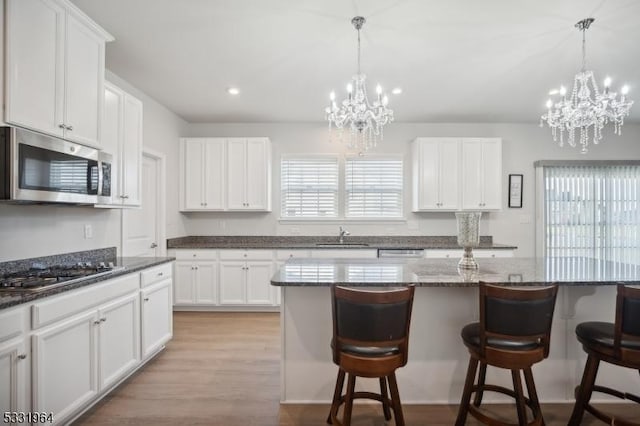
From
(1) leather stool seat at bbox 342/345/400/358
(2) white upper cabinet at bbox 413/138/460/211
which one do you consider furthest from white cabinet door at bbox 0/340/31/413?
(2) white upper cabinet at bbox 413/138/460/211

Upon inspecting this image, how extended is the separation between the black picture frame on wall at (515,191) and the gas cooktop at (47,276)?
5.08 metres

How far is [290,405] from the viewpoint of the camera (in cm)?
213

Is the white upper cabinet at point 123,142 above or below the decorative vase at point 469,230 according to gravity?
above

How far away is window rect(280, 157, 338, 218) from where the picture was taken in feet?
15.8

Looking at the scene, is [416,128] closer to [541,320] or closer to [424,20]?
[424,20]

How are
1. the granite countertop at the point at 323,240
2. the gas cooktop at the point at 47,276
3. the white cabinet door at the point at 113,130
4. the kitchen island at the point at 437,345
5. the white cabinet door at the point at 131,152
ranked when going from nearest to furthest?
the gas cooktop at the point at 47,276 → the kitchen island at the point at 437,345 → the white cabinet door at the point at 113,130 → the white cabinet door at the point at 131,152 → the granite countertop at the point at 323,240

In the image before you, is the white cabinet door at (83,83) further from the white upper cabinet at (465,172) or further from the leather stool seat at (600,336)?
the white upper cabinet at (465,172)

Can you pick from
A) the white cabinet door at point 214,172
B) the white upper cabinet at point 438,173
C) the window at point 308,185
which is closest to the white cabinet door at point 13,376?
the white cabinet door at point 214,172

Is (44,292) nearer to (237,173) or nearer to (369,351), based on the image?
(369,351)

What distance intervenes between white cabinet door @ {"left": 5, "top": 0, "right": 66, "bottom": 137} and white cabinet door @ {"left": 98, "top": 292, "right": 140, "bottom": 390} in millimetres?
1249

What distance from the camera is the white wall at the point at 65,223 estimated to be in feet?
6.85

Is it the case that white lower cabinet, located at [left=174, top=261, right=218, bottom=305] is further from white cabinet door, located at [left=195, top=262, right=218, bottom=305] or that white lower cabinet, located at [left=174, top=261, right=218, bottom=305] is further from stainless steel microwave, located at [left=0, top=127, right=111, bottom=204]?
stainless steel microwave, located at [left=0, top=127, right=111, bottom=204]

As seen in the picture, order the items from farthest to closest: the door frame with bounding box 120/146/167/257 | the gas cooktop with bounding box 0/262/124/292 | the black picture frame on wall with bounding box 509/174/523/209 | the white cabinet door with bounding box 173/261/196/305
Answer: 1. the black picture frame on wall with bounding box 509/174/523/209
2. the white cabinet door with bounding box 173/261/196/305
3. the door frame with bounding box 120/146/167/257
4. the gas cooktop with bounding box 0/262/124/292

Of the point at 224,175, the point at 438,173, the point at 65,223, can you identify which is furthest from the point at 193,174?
the point at 438,173
